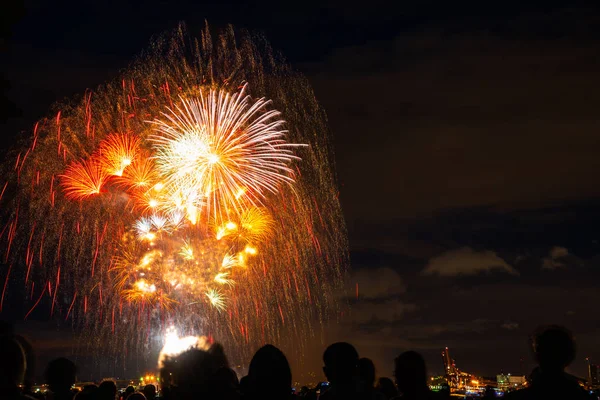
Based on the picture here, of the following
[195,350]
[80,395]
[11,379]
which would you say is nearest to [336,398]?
[195,350]

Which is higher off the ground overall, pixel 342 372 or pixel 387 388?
pixel 342 372

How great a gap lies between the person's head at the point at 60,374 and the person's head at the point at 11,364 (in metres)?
3.48

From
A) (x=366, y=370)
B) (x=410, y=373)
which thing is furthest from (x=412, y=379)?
(x=366, y=370)

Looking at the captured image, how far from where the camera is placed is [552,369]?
562 centimetres

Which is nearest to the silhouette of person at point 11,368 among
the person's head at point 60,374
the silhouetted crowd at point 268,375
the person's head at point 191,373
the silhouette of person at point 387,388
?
the silhouetted crowd at point 268,375

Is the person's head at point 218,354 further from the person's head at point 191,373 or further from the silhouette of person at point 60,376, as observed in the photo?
the silhouette of person at point 60,376

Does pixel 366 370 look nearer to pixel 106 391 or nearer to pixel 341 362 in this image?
pixel 341 362

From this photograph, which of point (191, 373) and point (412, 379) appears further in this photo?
point (412, 379)

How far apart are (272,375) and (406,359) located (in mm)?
2020

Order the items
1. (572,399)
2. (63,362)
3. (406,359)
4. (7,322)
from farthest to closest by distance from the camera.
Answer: (63,362)
(7,322)
(406,359)
(572,399)

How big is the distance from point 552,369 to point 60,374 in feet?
17.6

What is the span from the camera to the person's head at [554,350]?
18.5ft

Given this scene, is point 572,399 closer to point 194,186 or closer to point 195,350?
point 195,350

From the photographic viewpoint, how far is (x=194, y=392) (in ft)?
13.7
